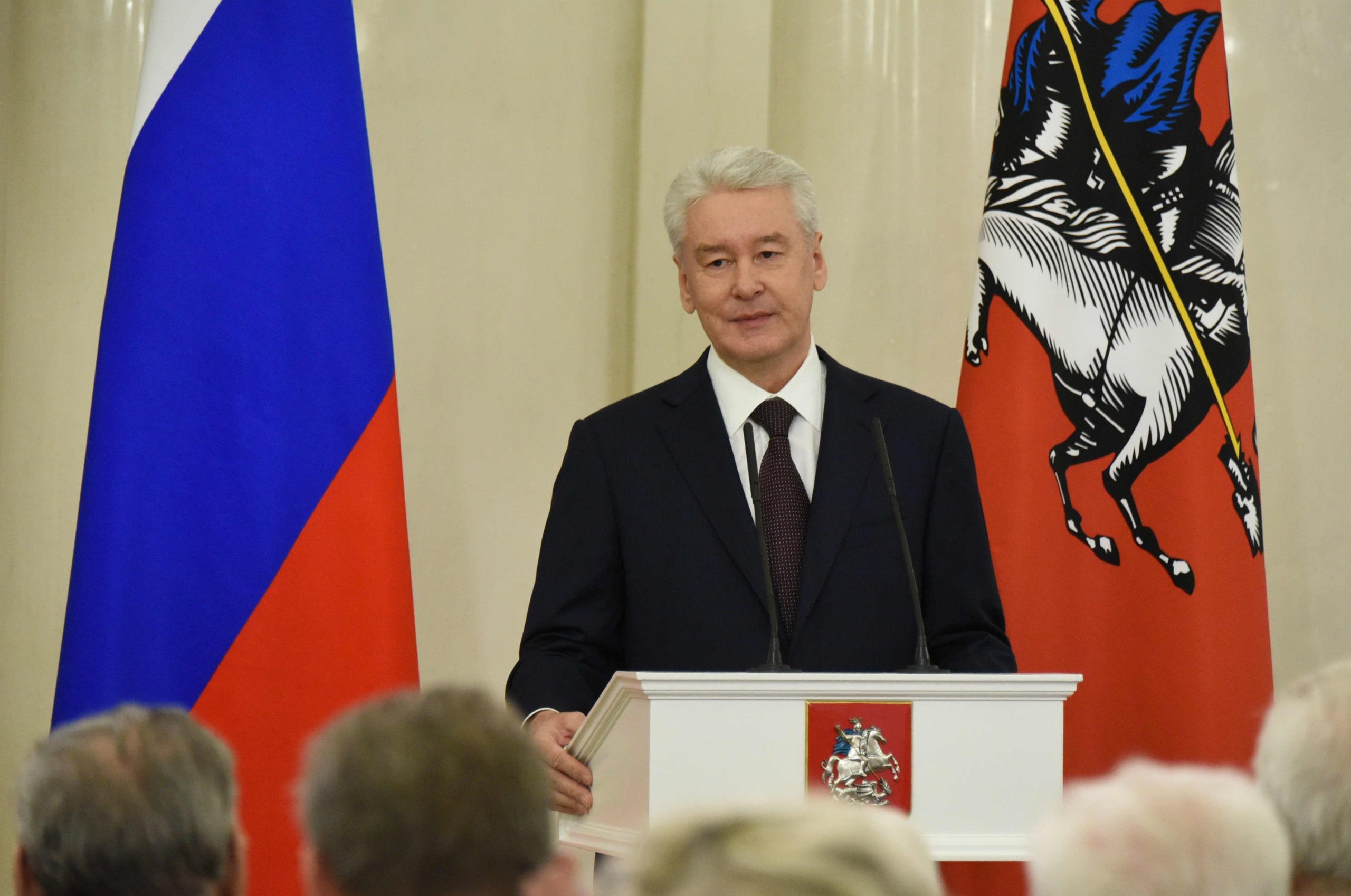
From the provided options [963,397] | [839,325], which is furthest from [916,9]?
[963,397]

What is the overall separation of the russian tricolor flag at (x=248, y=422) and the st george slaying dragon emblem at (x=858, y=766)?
1578mm

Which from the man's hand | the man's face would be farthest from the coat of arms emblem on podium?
the man's face

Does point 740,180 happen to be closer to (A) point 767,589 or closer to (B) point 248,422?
(A) point 767,589

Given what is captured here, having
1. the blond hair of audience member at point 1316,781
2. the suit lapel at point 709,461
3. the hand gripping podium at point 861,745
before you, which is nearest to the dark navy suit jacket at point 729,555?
the suit lapel at point 709,461

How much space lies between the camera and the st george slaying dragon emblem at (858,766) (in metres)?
1.98

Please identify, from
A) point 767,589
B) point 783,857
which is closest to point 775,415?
point 767,589

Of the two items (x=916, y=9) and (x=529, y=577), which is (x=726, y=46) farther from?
(x=529, y=577)

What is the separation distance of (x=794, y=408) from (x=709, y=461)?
0.20m

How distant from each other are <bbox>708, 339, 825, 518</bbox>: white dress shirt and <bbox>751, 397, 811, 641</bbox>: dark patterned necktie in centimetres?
3

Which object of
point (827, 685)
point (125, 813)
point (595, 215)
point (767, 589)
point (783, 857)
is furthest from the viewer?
point (595, 215)

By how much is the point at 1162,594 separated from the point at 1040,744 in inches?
67.4

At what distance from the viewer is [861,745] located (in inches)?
78.5

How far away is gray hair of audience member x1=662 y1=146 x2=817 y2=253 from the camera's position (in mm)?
2984

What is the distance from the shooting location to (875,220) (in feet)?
15.3
